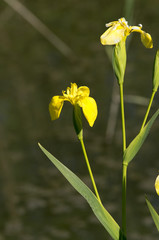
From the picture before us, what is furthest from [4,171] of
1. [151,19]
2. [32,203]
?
[151,19]

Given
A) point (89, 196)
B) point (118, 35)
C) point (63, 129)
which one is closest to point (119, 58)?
point (118, 35)

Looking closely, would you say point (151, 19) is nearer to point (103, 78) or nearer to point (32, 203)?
point (103, 78)

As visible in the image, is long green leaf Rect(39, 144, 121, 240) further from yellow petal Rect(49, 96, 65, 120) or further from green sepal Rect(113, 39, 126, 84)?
green sepal Rect(113, 39, 126, 84)

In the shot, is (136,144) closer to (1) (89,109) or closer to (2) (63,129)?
(1) (89,109)

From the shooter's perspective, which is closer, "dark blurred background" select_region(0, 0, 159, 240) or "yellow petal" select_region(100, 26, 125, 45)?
"yellow petal" select_region(100, 26, 125, 45)

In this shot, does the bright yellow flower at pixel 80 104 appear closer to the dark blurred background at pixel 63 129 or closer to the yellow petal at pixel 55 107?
the yellow petal at pixel 55 107

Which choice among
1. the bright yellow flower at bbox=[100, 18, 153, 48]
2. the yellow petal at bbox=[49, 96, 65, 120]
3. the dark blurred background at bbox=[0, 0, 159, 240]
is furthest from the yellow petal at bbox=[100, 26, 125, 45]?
the dark blurred background at bbox=[0, 0, 159, 240]
